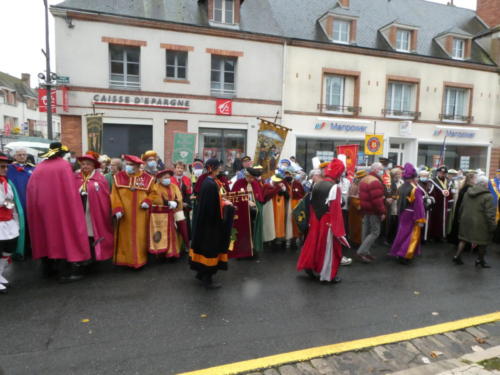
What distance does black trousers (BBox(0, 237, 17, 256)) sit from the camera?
15.3 feet

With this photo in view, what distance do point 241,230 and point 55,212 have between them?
9.72 feet

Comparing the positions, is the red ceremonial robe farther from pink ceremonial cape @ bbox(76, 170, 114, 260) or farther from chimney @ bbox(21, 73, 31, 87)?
chimney @ bbox(21, 73, 31, 87)

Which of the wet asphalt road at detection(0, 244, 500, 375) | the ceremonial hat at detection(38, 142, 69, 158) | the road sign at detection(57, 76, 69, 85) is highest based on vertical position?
the road sign at detection(57, 76, 69, 85)

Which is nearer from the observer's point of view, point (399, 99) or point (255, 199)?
point (255, 199)

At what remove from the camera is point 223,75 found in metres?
16.5

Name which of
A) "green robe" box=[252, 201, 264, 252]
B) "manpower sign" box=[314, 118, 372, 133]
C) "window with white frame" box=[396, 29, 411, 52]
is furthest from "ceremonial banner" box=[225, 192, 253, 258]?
"window with white frame" box=[396, 29, 411, 52]

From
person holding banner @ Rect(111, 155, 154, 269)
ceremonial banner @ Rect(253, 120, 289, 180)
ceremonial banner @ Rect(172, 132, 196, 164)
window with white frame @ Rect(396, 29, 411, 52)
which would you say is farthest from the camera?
window with white frame @ Rect(396, 29, 411, 52)

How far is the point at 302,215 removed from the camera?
6.42m

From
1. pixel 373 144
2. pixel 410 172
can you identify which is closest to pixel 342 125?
pixel 373 144

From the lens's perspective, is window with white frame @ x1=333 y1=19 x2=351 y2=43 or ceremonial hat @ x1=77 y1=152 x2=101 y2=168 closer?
ceremonial hat @ x1=77 y1=152 x2=101 y2=168

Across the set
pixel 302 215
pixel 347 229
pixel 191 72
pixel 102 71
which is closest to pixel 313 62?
pixel 191 72

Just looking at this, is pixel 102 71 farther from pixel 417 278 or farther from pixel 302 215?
pixel 417 278

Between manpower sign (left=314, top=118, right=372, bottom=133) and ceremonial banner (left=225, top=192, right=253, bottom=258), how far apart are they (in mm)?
12427

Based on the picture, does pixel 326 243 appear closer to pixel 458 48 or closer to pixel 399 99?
pixel 399 99
